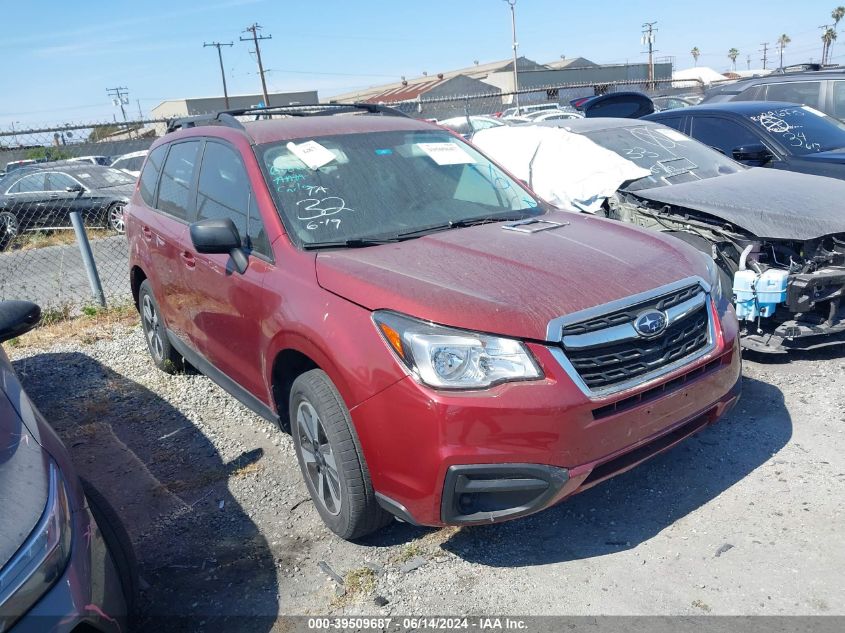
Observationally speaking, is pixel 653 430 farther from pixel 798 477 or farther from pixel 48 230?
pixel 48 230

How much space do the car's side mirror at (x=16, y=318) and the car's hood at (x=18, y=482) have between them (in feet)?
1.76

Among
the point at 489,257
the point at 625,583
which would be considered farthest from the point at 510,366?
the point at 625,583

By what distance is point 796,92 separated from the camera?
8984 mm

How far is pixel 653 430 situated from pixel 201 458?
270cm

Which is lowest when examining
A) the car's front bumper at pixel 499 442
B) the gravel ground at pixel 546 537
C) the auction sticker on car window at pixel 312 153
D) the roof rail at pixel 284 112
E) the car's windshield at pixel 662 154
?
the gravel ground at pixel 546 537

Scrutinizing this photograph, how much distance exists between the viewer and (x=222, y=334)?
156 inches

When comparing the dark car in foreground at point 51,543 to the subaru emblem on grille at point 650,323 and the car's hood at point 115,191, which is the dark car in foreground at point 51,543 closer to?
the subaru emblem on grille at point 650,323

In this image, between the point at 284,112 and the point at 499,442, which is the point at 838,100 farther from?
the point at 499,442

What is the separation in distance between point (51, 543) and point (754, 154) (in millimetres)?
6682

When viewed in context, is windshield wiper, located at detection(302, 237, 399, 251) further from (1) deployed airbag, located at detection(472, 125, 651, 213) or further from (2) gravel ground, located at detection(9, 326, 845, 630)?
(1) deployed airbag, located at detection(472, 125, 651, 213)

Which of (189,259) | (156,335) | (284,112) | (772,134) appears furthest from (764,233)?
(156,335)

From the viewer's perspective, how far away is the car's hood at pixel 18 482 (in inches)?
77.4

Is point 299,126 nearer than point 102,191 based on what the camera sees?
Yes

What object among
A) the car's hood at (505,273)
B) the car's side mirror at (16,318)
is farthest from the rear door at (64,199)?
the car's hood at (505,273)
